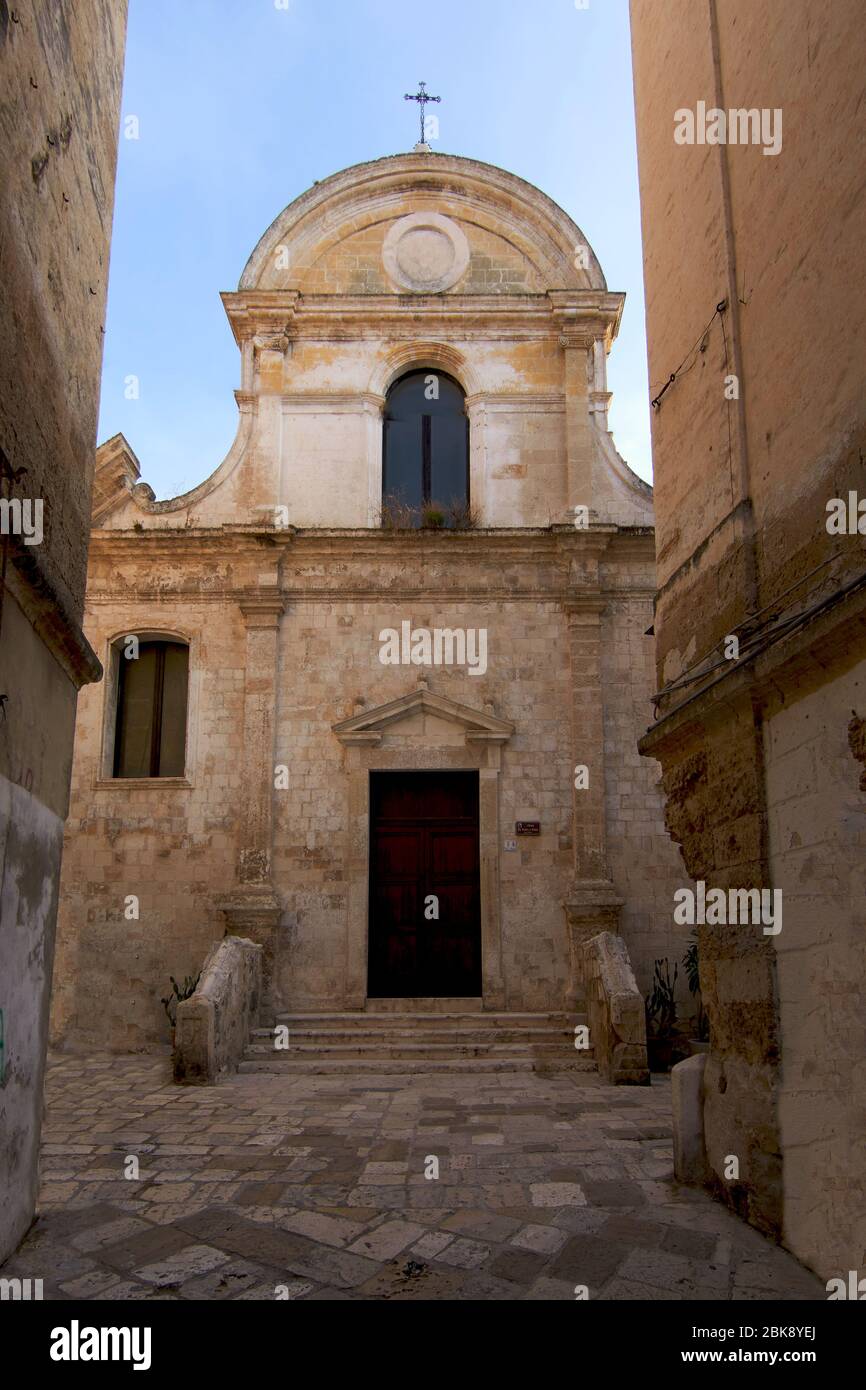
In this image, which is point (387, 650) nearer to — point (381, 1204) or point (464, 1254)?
point (381, 1204)

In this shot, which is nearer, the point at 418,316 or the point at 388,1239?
the point at 388,1239

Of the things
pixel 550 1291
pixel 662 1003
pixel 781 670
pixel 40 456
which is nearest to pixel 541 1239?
pixel 550 1291

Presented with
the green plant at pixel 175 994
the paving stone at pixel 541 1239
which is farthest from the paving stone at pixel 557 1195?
the green plant at pixel 175 994

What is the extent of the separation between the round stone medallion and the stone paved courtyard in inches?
414

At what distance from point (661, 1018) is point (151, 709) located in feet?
23.0

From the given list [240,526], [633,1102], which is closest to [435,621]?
[240,526]

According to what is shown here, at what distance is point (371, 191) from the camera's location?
14055 mm

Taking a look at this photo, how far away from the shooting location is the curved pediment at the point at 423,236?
13758 millimetres

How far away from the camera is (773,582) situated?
511cm

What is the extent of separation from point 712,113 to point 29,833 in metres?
5.70

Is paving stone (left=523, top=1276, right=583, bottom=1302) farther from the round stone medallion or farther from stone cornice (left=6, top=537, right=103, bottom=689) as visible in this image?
the round stone medallion

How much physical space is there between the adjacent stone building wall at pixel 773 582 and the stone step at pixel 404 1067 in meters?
4.40

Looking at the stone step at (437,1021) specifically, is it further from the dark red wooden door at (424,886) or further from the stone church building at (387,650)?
the dark red wooden door at (424,886)
